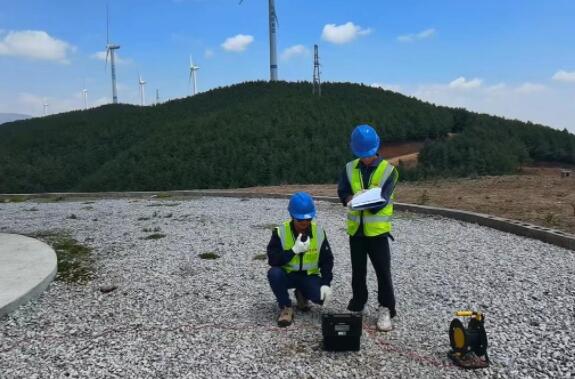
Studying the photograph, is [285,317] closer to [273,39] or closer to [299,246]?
[299,246]

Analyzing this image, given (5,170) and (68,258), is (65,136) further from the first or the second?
(68,258)

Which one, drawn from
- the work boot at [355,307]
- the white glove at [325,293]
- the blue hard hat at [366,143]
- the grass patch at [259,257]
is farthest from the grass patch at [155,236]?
the blue hard hat at [366,143]

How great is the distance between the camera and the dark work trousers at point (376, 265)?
4461mm

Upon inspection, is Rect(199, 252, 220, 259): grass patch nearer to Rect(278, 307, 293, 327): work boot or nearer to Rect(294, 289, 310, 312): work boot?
Rect(294, 289, 310, 312): work boot

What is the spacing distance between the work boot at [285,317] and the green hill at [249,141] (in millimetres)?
24801

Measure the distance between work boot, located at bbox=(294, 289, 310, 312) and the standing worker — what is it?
69 centimetres

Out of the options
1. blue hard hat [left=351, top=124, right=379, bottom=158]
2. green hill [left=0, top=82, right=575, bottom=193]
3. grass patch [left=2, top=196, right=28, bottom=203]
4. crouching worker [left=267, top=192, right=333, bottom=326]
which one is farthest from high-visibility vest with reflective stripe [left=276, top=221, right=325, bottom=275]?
green hill [left=0, top=82, right=575, bottom=193]

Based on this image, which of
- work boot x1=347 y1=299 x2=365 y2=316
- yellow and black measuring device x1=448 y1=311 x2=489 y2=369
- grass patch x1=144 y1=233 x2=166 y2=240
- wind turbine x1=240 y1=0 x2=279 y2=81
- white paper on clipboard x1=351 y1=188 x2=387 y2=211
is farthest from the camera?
wind turbine x1=240 y1=0 x2=279 y2=81

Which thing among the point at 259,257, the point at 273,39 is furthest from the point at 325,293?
the point at 273,39

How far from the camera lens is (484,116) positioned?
5528 centimetres

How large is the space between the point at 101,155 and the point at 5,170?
28.4 feet

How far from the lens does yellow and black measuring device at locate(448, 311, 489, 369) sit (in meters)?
3.74

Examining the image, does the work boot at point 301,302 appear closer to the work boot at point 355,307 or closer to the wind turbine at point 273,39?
the work boot at point 355,307

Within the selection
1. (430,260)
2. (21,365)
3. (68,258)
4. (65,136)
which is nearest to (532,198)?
(430,260)
